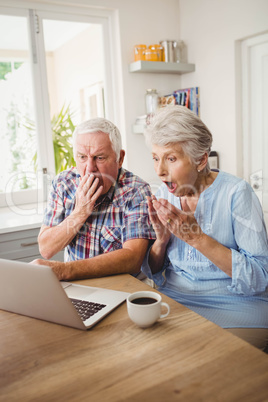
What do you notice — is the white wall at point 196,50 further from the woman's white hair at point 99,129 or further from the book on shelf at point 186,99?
the woman's white hair at point 99,129

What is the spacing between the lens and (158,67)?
306 centimetres

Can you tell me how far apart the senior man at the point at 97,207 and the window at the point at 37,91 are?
147 centimetres

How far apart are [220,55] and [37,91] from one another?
1.49m

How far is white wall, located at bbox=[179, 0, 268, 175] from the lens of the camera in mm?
2752

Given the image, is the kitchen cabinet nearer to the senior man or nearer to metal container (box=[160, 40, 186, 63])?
the senior man

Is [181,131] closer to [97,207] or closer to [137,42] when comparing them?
[97,207]

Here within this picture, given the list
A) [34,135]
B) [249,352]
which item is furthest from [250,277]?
[34,135]

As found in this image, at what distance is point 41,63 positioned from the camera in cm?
294

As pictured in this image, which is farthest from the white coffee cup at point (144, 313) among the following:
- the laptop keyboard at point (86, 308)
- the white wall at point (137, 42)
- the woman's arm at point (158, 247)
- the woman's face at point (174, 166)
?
the white wall at point (137, 42)

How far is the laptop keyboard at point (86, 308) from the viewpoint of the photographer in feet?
3.16

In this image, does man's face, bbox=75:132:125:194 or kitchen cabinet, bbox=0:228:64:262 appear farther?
kitchen cabinet, bbox=0:228:64:262

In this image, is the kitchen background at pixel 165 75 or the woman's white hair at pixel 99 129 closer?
the woman's white hair at pixel 99 129

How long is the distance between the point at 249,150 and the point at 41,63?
1.79m

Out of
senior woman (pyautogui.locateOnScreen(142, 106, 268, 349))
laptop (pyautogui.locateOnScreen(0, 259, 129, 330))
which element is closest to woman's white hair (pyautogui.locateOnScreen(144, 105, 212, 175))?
senior woman (pyautogui.locateOnScreen(142, 106, 268, 349))
